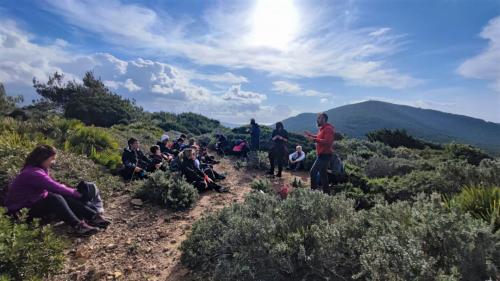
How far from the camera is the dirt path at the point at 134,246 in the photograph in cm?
398

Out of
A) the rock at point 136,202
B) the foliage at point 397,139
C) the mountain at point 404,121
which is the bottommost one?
the rock at point 136,202

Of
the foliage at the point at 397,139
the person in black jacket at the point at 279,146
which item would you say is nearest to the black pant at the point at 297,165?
the person in black jacket at the point at 279,146

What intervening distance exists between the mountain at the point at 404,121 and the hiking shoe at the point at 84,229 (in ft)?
389

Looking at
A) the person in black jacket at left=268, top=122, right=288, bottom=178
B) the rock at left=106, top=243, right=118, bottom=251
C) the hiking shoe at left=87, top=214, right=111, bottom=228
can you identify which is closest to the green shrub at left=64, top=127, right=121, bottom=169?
the hiking shoe at left=87, top=214, right=111, bottom=228

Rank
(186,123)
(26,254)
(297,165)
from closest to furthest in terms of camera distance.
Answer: (26,254), (297,165), (186,123)

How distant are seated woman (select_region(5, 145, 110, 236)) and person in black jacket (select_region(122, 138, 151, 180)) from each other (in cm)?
293

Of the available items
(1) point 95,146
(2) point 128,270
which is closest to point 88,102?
(1) point 95,146

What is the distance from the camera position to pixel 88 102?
27828 millimetres

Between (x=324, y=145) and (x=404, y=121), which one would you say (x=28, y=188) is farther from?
(x=404, y=121)

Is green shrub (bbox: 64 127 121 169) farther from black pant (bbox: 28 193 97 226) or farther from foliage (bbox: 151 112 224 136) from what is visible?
foliage (bbox: 151 112 224 136)

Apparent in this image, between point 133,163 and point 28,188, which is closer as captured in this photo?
point 28,188

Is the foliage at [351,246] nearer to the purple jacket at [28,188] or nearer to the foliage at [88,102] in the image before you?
the purple jacket at [28,188]

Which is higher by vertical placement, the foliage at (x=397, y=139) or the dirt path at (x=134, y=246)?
the foliage at (x=397, y=139)

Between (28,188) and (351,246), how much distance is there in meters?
4.45
